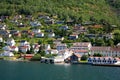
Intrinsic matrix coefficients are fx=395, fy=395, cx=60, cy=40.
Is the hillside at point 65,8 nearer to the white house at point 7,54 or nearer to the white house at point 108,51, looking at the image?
the white house at point 7,54

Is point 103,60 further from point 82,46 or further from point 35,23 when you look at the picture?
point 35,23

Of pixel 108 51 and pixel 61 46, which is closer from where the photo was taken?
pixel 108 51

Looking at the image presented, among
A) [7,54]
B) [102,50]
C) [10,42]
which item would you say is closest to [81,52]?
[102,50]

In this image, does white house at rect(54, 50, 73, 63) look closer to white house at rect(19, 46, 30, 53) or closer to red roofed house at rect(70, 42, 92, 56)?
red roofed house at rect(70, 42, 92, 56)

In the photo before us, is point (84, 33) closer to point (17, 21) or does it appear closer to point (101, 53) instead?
point (101, 53)

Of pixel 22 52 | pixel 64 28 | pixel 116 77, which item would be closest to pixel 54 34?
pixel 64 28
